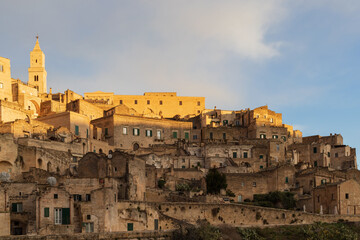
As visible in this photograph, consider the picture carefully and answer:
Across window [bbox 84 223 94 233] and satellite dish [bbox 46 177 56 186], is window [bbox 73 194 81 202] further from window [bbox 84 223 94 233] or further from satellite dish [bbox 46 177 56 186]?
window [bbox 84 223 94 233]

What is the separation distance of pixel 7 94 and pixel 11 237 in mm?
39395

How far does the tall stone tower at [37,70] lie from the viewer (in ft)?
297

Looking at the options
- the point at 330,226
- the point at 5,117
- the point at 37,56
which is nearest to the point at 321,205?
the point at 330,226

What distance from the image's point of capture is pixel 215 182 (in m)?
60.2

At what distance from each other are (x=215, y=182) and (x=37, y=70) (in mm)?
41170

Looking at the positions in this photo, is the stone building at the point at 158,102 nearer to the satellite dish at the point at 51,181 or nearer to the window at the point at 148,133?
the window at the point at 148,133

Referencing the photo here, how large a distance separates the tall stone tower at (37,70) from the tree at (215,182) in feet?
125

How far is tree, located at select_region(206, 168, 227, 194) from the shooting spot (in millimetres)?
59812

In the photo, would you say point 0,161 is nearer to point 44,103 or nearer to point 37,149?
point 37,149

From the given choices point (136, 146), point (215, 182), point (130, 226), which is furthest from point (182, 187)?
point (136, 146)

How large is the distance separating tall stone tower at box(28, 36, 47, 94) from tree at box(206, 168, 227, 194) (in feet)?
Answer: 125

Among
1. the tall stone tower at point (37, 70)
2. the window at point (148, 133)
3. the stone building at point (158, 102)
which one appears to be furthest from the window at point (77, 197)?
the tall stone tower at point (37, 70)

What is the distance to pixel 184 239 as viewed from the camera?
45500mm

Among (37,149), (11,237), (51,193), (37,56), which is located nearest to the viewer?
(11,237)
